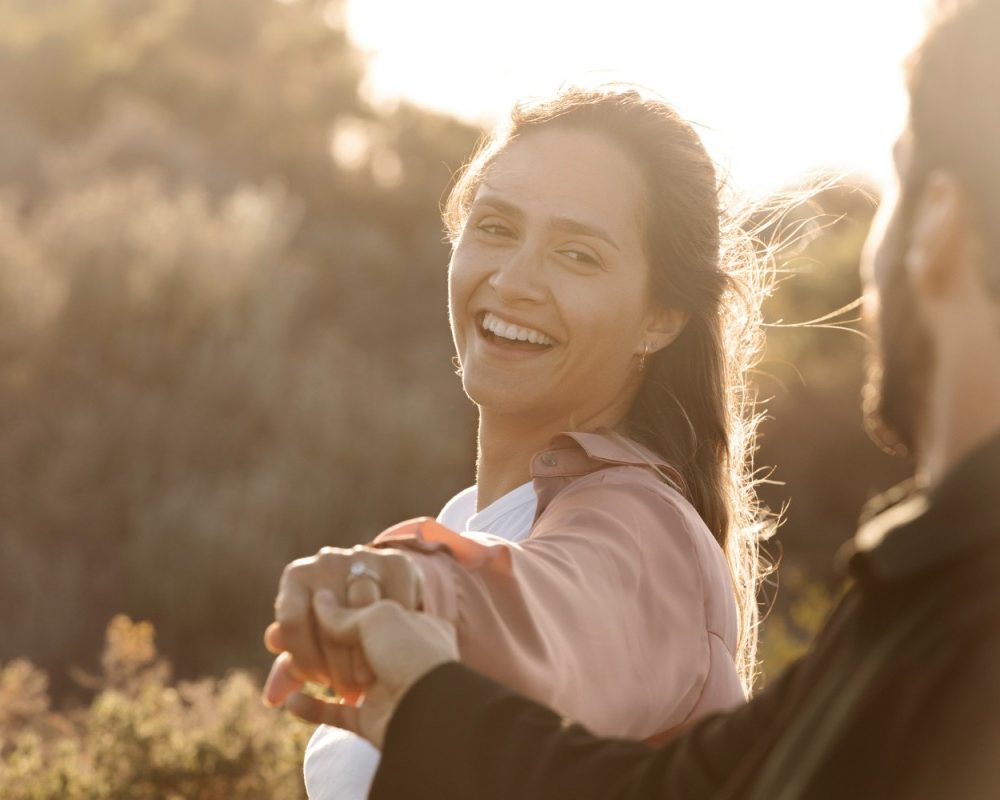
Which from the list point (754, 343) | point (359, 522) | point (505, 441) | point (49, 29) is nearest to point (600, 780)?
point (505, 441)

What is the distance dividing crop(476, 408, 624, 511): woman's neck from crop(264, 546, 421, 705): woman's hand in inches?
38.6

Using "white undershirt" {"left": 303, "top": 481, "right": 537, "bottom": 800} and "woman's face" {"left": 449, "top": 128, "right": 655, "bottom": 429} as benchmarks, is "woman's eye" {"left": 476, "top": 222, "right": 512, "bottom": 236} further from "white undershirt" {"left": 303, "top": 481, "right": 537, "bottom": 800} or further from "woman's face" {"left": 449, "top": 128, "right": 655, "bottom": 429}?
"white undershirt" {"left": 303, "top": 481, "right": 537, "bottom": 800}

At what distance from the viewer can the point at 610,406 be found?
9.25 ft

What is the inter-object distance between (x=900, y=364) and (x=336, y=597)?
0.74 m

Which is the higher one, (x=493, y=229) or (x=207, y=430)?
(x=207, y=430)

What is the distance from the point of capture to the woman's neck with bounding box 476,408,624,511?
279cm

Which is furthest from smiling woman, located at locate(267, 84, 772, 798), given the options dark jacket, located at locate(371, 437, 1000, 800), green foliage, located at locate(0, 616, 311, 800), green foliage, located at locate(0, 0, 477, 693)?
green foliage, located at locate(0, 0, 477, 693)

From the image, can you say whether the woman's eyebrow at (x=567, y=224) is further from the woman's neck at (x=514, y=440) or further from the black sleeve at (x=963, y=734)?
the black sleeve at (x=963, y=734)

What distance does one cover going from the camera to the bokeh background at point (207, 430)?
5.81 metres

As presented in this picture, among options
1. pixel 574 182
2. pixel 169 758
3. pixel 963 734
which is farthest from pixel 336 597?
pixel 169 758

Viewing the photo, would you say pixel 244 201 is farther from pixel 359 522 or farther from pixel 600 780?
pixel 600 780

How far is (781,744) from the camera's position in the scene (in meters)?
1.45

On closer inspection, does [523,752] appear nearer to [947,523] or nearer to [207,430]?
[947,523]

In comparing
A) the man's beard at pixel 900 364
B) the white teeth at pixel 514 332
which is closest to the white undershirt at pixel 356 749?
the white teeth at pixel 514 332
